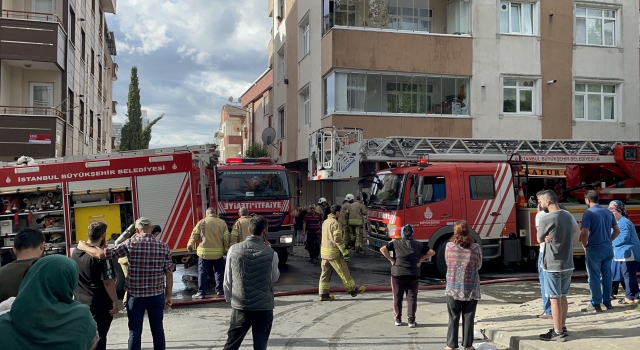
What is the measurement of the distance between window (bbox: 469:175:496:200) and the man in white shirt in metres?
8.23

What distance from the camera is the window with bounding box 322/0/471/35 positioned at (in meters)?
19.0

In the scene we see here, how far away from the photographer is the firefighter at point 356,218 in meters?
15.5

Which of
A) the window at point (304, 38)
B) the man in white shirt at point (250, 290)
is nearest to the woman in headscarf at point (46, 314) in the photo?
the man in white shirt at point (250, 290)

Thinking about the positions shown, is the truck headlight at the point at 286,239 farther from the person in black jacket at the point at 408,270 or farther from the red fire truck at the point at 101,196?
the person in black jacket at the point at 408,270

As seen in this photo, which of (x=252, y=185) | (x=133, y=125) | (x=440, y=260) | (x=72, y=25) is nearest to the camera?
(x=440, y=260)

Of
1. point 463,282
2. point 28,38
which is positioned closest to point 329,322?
point 463,282

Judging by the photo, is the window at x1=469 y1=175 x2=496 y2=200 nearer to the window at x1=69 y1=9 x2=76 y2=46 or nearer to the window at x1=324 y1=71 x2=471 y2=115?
the window at x1=324 y1=71 x2=471 y2=115

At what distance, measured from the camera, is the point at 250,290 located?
4922mm

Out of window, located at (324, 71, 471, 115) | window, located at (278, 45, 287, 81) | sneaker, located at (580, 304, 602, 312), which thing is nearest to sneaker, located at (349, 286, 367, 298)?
sneaker, located at (580, 304, 602, 312)

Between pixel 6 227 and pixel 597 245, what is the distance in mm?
10070

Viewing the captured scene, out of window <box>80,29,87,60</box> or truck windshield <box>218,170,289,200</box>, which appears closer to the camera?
truck windshield <box>218,170,289,200</box>

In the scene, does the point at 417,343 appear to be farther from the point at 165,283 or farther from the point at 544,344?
the point at 165,283

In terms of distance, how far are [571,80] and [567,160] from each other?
356 inches

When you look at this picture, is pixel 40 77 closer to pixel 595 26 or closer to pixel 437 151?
pixel 437 151
